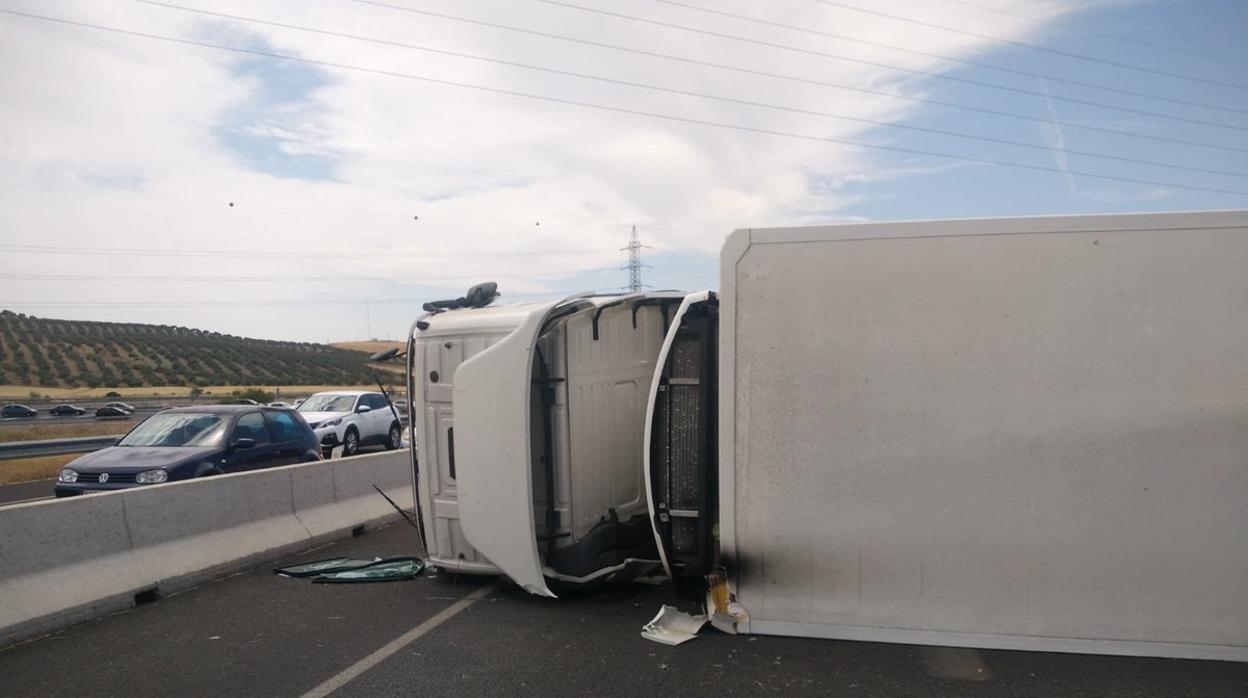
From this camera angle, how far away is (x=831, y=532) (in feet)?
18.0

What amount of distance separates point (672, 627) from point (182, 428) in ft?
25.5

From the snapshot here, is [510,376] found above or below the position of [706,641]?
above

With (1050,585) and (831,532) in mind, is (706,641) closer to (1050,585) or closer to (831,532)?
(831,532)

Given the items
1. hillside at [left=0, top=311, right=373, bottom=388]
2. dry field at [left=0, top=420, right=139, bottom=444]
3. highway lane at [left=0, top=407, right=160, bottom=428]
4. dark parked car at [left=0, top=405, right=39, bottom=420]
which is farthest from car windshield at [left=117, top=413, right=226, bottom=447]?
hillside at [left=0, top=311, right=373, bottom=388]

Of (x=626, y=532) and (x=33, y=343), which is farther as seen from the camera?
(x=33, y=343)

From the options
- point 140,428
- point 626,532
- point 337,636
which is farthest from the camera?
point 140,428

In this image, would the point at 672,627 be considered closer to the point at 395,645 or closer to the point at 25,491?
the point at 395,645

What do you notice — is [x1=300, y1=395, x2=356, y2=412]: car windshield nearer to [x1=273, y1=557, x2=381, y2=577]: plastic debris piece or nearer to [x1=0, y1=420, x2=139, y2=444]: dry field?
[x1=0, y1=420, x2=139, y2=444]: dry field

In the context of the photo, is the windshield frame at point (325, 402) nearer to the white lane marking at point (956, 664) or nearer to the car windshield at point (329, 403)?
the car windshield at point (329, 403)

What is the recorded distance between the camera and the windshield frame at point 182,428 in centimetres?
1071

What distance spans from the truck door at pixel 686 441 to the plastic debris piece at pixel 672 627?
0.99ft

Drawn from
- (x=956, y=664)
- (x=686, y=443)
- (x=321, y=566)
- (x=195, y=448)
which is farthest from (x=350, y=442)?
(x=956, y=664)

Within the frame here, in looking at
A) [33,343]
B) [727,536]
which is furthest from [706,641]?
[33,343]

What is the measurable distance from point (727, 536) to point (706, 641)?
703 mm
